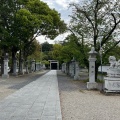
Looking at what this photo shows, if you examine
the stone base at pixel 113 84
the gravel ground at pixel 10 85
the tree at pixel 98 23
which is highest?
the tree at pixel 98 23

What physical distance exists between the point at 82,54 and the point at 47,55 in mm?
71325

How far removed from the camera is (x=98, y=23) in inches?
962

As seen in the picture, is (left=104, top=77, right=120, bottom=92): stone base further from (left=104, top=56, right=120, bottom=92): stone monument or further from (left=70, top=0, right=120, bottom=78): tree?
(left=70, top=0, right=120, bottom=78): tree

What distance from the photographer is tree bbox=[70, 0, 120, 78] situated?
23984 millimetres

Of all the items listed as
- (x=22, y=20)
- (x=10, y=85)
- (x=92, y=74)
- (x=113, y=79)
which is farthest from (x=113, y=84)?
(x=22, y=20)

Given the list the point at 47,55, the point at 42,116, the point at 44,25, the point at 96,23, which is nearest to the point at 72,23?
the point at 96,23

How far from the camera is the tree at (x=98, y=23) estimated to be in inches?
944

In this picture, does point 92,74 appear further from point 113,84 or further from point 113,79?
point 113,84

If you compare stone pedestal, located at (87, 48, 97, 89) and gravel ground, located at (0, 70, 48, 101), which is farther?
stone pedestal, located at (87, 48, 97, 89)

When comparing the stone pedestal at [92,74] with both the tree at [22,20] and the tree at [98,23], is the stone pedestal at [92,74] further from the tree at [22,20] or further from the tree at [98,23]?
the tree at [22,20]

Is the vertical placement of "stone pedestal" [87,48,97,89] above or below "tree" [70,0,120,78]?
below

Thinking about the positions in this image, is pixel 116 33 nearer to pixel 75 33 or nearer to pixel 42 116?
pixel 75 33

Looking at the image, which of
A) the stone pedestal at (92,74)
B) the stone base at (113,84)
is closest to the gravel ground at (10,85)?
the stone pedestal at (92,74)

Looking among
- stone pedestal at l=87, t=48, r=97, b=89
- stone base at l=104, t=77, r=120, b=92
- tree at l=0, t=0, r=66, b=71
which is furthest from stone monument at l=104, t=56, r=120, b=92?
tree at l=0, t=0, r=66, b=71
